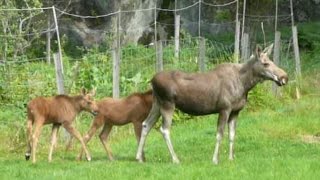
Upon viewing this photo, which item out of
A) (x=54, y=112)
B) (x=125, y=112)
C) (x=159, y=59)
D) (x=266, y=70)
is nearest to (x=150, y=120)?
(x=125, y=112)

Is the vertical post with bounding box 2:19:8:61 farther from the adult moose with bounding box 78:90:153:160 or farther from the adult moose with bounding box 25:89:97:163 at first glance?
the adult moose with bounding box 78:90:153:160

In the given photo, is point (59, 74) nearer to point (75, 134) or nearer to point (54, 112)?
point (54, 112)

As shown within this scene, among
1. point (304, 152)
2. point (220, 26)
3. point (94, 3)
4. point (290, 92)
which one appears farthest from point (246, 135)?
point (220, 26)

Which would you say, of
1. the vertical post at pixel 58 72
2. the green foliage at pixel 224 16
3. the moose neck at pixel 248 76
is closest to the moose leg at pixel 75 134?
the vertical post at pixel 58 72

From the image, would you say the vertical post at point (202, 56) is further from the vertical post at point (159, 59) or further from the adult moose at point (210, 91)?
the adult moose at point (210, 91)

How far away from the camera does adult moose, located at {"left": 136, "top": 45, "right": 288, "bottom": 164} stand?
13.0 metres

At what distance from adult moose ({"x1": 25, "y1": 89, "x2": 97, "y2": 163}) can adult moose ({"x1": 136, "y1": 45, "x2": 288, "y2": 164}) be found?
1.16 meters

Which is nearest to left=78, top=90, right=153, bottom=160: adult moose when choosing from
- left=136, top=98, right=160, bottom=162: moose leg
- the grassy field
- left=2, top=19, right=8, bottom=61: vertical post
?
left=136, top=98, right=160, bottom=162: moose leg

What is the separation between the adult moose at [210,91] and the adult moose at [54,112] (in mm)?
1156

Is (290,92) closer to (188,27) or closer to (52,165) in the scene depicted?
(188,27)

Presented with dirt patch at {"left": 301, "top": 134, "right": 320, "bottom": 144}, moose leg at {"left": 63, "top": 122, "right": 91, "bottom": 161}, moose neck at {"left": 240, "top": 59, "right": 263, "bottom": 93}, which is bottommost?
dirt patch at {"left": 301, "top": 134, "right": 320, "bottom": 144}

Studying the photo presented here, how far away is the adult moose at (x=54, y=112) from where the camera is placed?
1335 centimetres

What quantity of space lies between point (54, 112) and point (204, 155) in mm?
2768

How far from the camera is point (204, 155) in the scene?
46.2 feet
